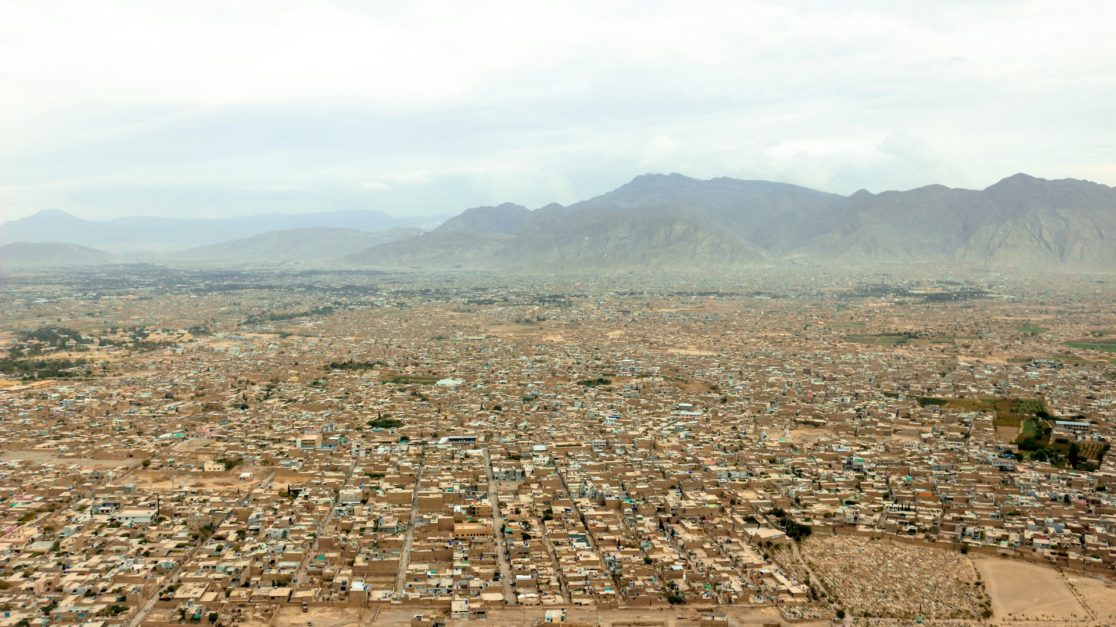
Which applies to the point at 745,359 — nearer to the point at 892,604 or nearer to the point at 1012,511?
the point at 1012,511

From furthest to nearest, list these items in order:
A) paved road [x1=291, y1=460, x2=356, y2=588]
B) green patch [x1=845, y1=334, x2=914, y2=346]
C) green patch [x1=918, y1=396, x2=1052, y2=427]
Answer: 1. green patch [x1=845, y1=334, x2=914, y2=346]
2. green patch [x1=918, y1=396, x2=1052, y2=427]
3. paved road [x1=291, y1=460, x2=356, y2=588]

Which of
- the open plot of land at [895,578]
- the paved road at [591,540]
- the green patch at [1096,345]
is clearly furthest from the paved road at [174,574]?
the green patch at [1096,345]

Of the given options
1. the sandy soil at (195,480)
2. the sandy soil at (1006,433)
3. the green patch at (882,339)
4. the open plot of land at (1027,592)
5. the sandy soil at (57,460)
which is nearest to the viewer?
the open plot of land at (1027,592)

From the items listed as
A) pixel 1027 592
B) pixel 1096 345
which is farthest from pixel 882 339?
pixel 1027 592

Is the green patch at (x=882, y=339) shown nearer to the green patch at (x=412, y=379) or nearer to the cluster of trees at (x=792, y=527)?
the green patch at (x=412, y=379)

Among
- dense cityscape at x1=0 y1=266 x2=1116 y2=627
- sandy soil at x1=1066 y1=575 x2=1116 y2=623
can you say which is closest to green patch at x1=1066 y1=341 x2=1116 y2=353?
dense cityscape at x1=0 y1=266 x2=1116 y2=627

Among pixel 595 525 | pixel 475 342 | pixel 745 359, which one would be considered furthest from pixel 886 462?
pixel 475 342

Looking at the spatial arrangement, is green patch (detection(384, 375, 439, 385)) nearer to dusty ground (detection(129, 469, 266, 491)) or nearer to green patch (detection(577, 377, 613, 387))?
green patch (detection(577, 377, 613, 387))
